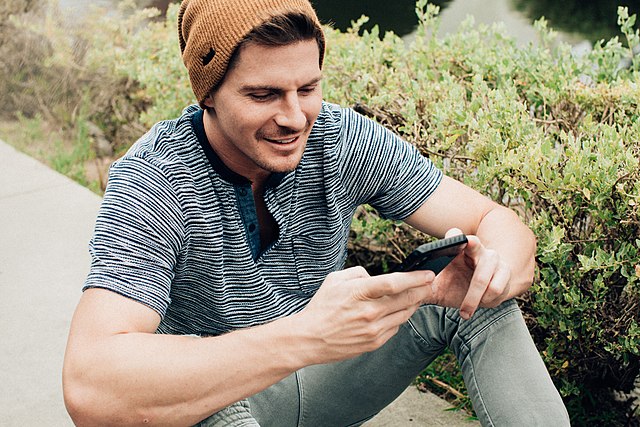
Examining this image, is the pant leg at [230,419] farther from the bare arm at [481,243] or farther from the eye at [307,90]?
the eye at [307,90]

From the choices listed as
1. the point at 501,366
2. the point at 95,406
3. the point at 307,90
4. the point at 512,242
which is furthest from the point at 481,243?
the point at 95,406

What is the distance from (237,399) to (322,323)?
0.25 meters

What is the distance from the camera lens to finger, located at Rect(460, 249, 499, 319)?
6.66 feet

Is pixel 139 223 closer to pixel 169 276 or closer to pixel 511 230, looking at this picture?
pixel 169 276

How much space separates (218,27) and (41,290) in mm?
2138

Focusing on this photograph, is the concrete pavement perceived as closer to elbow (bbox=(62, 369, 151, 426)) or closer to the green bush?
the green bush

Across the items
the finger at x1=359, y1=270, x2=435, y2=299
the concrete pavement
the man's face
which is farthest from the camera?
the concrete pavement

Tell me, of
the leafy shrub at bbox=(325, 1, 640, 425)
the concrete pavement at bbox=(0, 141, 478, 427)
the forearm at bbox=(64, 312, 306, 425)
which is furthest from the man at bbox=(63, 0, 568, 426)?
the concrete pavement at bbox=(0, 141, 478, 427)

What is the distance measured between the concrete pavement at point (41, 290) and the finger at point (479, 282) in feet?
2.87

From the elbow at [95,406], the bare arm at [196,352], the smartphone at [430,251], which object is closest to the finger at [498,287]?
the smartphone at [430,251]

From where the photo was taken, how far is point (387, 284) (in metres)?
1.74

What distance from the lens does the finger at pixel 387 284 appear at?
5.69 feet

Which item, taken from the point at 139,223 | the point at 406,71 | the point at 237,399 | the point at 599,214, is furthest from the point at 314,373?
the point at 406,71

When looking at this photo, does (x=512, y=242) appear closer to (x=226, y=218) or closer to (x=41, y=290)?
(x=226, y=218)
